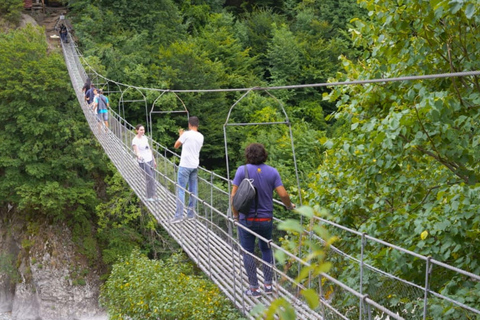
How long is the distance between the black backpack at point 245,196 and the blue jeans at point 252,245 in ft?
0.43

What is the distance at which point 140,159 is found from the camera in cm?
716

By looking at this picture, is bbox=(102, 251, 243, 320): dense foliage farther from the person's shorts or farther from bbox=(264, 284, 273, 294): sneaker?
bbox=(264, 284, 273, 294): sneaker

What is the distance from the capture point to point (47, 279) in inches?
613

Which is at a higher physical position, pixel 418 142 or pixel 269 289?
pixel 418 142

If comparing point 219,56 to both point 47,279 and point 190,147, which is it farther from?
point 190,147

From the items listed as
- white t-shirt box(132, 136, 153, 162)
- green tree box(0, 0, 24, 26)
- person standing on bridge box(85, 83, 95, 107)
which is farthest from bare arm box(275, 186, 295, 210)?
green tree box(0, 0, 24, 26)

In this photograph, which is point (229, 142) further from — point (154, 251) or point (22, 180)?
point (22, 180)

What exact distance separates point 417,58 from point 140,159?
367 cm

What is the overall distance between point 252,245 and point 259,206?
1.09 feet

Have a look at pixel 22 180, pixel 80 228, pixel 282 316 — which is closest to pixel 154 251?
pixel 80 228

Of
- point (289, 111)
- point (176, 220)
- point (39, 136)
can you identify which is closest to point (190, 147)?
point (176, 220)

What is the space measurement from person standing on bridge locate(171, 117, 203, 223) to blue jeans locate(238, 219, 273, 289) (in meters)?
1.41

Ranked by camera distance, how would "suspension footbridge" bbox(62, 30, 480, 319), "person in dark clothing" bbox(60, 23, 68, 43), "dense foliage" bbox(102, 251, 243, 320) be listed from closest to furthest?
"suspension footbridge" bbox(62, 30, 480, 319) < "dense foliage" bbox(102, 251, 243, 320) < "person in dark clothing" bbox(60, 23, 68, 43)

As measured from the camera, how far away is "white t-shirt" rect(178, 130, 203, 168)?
5.61 metres
